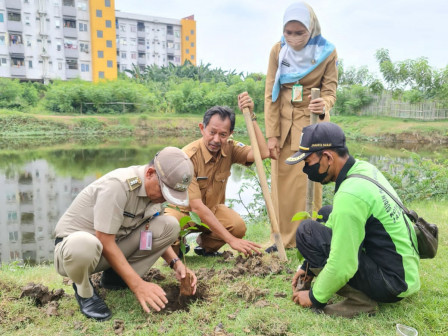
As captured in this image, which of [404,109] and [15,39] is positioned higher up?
[15,39]

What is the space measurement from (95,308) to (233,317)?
92 centimetres

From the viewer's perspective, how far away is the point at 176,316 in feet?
7.72

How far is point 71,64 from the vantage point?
3603 cm

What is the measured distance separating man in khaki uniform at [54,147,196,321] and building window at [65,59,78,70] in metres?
37.7

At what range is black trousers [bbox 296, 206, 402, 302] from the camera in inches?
83.0

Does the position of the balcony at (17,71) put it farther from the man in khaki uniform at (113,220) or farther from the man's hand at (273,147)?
the man in khaki uniform at (113,220)

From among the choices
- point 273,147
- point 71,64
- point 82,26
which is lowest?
point 273,147

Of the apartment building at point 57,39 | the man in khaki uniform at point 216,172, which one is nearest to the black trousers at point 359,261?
the man in khaki uniform at point 216,172

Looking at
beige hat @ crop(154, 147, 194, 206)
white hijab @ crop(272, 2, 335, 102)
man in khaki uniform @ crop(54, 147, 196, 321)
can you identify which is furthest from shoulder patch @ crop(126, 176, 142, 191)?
white hijab @ crop(272, 2, 335, 102)

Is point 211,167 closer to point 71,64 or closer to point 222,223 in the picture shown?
point 222,223

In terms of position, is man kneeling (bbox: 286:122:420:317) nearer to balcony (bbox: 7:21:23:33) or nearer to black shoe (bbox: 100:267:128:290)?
black shoe (bbox: 100:267:128:290)

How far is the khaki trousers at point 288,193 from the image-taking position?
3.62 meters

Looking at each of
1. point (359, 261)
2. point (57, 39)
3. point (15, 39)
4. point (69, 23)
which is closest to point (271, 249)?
point (359, 261)

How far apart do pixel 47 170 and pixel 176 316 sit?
11713 millimetres
